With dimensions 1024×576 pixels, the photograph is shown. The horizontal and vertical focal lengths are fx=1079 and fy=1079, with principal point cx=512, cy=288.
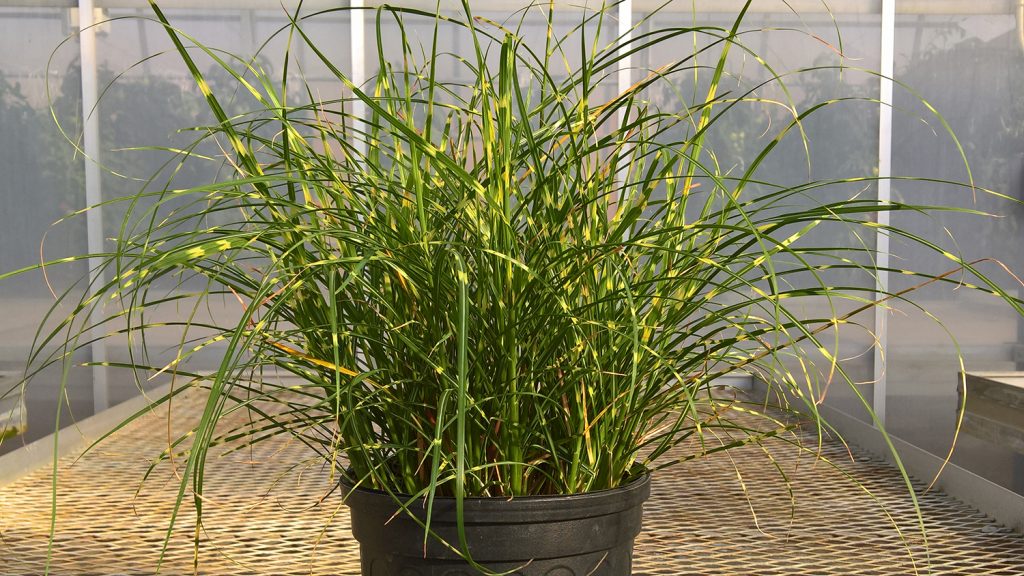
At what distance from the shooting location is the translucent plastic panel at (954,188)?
12.4ft

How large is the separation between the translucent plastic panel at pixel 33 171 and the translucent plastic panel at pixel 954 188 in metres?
2.96

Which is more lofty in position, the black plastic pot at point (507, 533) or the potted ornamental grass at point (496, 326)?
the potted ornamental grass at point (496, 326)

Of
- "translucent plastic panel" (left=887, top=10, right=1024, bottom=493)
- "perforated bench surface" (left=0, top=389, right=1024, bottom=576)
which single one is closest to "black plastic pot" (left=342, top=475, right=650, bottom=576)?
"perforated bench surface" (left=0, top=389, right=1024, bottom=576)

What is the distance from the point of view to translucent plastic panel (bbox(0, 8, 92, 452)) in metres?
3.78

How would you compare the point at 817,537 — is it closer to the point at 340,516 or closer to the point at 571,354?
the point at 340,516

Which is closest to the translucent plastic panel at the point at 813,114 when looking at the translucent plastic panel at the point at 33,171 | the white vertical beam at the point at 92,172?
the white vertical beam at the point at 92,172

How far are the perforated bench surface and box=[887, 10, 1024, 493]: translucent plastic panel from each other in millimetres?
1956

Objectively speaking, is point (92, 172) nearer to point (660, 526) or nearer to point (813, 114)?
point (813, 114)

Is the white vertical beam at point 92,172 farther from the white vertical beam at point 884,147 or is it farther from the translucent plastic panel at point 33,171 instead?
the white vertical beam at point 884,147

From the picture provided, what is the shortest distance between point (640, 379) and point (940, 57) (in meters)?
3.55

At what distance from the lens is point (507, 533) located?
0.68 m

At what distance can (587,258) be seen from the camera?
72 centimetres

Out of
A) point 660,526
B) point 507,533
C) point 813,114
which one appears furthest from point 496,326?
point 813,114

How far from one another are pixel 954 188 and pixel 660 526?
2.81m
